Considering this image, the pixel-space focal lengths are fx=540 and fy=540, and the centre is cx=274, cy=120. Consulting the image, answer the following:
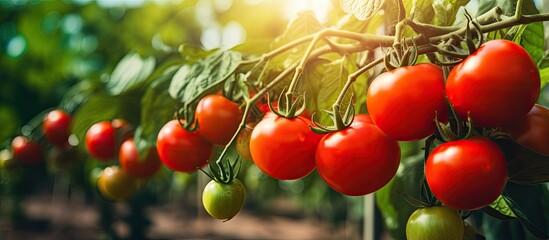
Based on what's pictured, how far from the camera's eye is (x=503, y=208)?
602 millimetres

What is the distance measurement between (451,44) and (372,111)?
11cm

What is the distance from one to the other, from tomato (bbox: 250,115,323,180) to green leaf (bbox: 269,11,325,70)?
0.23 metres

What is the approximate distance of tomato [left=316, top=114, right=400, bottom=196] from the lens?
1.71 feet

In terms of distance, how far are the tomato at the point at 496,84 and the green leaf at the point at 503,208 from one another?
0.18 meters

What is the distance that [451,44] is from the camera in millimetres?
530

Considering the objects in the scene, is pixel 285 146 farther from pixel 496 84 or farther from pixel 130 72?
pixel 130 72

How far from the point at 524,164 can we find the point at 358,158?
163 millimetres

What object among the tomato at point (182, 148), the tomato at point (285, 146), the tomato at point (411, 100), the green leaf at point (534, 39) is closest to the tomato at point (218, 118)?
the tomato at point (182, 148)

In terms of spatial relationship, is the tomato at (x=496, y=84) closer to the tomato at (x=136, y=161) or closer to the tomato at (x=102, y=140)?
the tomato at (x=136, y=161)

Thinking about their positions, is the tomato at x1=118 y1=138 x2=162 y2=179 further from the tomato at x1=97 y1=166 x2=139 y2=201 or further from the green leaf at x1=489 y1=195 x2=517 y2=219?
the green leaf at x1=489 y1=195 x2=517 y2=219

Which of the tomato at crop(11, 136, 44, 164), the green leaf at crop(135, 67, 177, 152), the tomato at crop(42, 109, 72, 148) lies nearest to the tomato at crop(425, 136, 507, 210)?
the green leaf at crop(135, 67, 177, 152)

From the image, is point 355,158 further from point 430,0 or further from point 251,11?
point 251,11

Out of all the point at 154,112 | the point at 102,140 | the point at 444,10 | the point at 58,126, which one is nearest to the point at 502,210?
the point at 444,10

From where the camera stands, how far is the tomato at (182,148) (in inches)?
30.2
